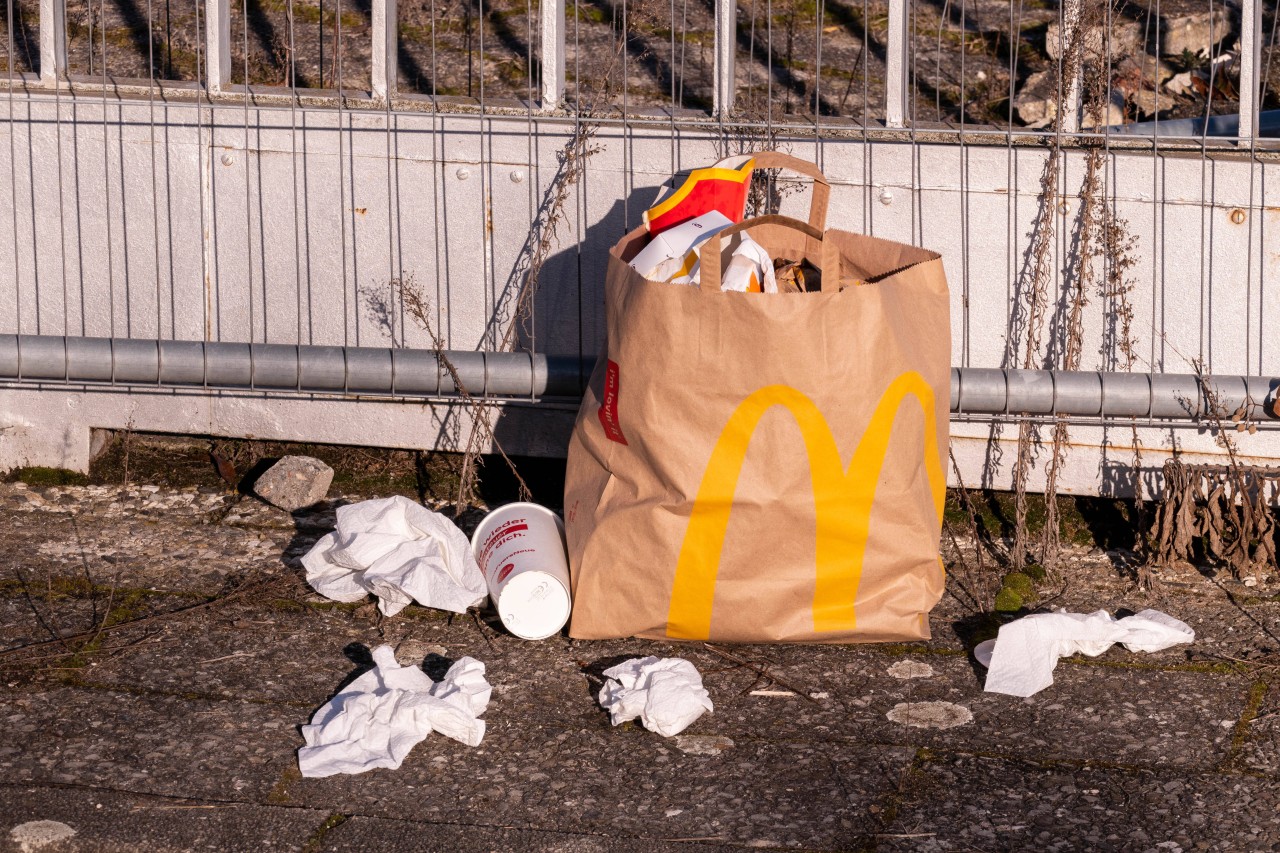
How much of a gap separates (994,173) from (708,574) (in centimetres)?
161

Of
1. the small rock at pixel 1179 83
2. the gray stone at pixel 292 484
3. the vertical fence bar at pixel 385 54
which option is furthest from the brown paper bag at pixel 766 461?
the small rock at pixel 1179 83

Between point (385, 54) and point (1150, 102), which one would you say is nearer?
point (385, 54)

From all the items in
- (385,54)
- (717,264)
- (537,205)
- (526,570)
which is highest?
(385,54)

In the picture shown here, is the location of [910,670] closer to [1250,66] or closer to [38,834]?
[38,834]

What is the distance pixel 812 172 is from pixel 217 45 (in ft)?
6.40

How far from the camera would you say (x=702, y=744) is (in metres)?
2.66

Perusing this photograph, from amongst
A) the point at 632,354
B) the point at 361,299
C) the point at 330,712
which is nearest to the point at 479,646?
the point at 330,712

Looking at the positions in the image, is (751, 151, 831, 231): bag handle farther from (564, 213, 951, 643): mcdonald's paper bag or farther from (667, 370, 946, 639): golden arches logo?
(667, 370, 946, 639): golden arches logo

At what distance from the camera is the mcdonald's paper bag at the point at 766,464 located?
2.85m

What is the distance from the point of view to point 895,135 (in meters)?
3.85

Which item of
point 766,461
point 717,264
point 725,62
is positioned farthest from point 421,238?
point 766,461

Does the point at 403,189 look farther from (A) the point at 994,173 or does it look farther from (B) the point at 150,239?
(A) the point at 994,173

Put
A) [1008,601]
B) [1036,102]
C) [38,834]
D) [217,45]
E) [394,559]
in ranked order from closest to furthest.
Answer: [38,834] < [394,559] < [1008,601] < [217,45] < [1036,102]

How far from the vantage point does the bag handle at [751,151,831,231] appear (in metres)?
3.25
